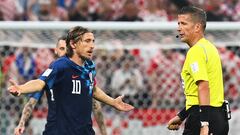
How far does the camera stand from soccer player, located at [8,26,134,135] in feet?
23.4

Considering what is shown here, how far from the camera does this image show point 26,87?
675 cm

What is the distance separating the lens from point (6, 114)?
9.72 metres

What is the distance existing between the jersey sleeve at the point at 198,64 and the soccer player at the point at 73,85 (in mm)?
1140

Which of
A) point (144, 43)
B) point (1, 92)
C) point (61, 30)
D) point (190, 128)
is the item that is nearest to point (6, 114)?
point (1, 92)

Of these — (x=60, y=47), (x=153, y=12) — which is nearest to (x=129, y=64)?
(x=60, y=47)

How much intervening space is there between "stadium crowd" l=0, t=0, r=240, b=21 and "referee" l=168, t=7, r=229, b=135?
5959 mm

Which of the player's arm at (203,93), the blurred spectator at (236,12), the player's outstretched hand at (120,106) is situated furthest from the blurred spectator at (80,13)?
the player's arm at (203,93)

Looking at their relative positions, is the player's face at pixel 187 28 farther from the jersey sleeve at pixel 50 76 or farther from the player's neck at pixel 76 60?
the jersey sleeve at pixel 50 76

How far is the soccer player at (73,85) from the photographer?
712cm

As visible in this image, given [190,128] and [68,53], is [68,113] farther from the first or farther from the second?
[190,128]

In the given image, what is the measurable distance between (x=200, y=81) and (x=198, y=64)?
0.48ft

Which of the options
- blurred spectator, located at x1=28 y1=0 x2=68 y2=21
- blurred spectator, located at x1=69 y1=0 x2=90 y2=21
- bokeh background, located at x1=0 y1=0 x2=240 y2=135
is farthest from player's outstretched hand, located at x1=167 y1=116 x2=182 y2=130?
blurred spectator, located at x1=28 y1=0 x2=68 y2=21

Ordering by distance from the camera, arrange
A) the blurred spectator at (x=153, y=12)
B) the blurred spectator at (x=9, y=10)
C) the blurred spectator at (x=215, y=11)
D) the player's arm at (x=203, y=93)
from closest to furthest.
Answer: the player's arm at (x=203, y=93) → the blurred spectator at (x=153, y=12) → the blurred spectator at (x=215, y=11) → the blurred spectator at (x=9, y=10)

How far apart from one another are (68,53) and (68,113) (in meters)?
0.57
